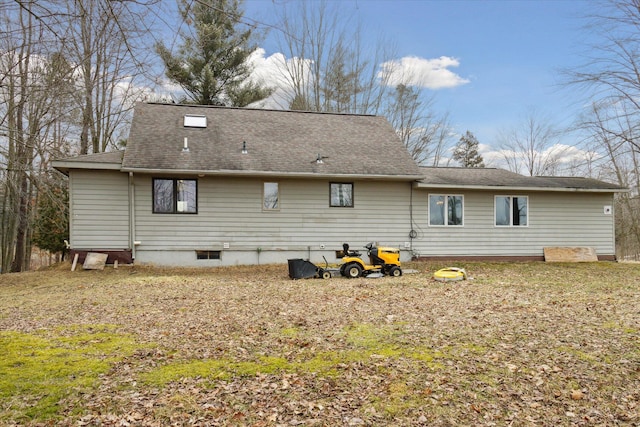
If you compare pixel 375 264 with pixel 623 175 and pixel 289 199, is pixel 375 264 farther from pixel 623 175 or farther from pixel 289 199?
pixel 623 175

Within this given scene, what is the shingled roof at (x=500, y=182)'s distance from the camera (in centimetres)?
1427

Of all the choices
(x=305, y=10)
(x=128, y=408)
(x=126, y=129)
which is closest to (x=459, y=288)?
(x=128, y=408)

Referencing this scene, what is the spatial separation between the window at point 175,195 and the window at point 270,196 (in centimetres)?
215

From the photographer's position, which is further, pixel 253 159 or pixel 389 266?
pixel 253 159

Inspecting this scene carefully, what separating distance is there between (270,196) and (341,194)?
237cm

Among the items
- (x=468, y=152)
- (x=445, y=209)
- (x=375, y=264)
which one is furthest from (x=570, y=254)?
(x=468, y=152)

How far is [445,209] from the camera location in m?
14.8

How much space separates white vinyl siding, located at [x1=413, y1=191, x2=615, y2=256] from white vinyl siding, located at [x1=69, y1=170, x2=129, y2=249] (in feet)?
30.9

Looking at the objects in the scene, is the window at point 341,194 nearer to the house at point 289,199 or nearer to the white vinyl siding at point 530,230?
→ the house at point 289,199

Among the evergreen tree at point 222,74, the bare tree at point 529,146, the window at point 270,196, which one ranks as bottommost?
the window at point 270,196

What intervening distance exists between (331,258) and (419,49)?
15623 mm

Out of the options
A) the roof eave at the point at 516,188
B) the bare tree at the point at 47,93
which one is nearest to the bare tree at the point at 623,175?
the roof eave at the point at 516,188

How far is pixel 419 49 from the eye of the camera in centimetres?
2394

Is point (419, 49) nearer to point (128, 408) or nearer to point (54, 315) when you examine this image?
point (54, 315)
